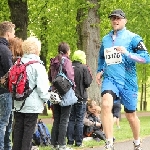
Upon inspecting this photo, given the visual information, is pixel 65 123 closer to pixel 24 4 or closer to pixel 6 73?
pixel 6 73

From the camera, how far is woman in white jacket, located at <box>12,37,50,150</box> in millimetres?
7215

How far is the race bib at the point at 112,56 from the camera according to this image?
26.8 feet

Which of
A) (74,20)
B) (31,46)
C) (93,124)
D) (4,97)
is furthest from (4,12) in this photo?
(31,46)

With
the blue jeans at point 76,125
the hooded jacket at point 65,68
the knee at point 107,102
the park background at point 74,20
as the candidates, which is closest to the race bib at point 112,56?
the knee at point 107,102

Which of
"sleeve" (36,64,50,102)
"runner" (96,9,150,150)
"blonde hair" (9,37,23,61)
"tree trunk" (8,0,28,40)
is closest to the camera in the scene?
"sleeve" (36,64,50,102)

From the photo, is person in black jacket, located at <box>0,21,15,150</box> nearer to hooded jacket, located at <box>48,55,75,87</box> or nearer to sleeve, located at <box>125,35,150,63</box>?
hooded jacket, located at <box>48,55,75,87</box>

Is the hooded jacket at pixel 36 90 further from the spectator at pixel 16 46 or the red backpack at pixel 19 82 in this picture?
the spectator at pixel 16 46

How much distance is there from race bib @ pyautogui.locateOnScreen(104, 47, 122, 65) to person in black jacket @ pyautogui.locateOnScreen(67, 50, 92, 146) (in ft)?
7.94

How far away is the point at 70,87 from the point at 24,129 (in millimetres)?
2354

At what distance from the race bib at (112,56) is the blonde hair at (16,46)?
4.56 ft

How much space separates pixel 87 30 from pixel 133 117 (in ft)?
37.4

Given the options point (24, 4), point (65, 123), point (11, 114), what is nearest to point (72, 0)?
point (24, 4)

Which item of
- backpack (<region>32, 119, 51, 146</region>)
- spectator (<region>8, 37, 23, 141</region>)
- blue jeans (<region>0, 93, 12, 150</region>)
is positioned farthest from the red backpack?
Result: backpack (<region>32, 119, 51, 146</region>)

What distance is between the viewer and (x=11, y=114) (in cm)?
810
